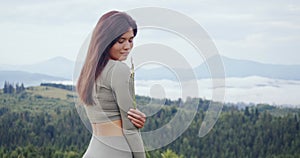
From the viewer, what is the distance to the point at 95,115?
167 centimetres

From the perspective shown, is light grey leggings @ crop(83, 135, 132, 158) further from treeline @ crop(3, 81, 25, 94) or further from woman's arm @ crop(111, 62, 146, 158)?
treeline @ crop(3, 81, 25, 94)

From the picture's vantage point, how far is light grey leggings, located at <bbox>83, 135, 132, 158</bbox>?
5.38 ft

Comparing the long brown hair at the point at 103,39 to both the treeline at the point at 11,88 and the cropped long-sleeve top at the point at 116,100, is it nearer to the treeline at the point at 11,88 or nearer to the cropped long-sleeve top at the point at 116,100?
Result: the cropped long-sleeve top at the point at 116,100

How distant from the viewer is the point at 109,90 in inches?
63.5

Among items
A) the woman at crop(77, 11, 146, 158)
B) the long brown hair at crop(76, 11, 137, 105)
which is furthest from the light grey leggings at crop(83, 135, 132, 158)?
the long brown hair at crop(76, 11, 137, 105)

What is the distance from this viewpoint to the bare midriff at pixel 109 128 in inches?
64.3

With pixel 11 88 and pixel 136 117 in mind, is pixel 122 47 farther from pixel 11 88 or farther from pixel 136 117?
pixel 11 88

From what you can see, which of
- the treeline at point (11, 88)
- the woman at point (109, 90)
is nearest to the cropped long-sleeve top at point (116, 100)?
the woman at point (109, 90)

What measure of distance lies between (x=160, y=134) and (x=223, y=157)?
24.4 meters

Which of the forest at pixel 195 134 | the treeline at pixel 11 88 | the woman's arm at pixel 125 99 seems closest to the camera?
the woman's arm at pixel 125 99

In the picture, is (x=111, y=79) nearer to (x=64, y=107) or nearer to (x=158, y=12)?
(x=158, y=12)

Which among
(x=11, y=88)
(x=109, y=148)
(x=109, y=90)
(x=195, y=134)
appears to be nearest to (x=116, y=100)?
(x=109, y=90)

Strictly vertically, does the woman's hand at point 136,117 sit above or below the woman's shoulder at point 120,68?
below

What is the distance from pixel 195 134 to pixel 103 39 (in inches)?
865
